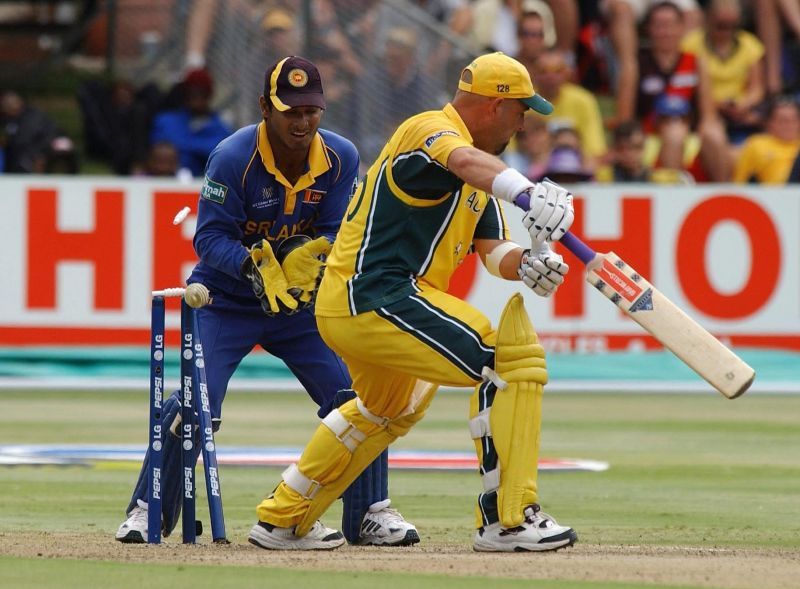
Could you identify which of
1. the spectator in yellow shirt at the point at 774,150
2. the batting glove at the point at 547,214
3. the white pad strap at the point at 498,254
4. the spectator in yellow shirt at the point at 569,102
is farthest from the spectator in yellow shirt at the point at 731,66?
the batting glove at the point at 547,214

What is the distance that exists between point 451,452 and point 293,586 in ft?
16.2

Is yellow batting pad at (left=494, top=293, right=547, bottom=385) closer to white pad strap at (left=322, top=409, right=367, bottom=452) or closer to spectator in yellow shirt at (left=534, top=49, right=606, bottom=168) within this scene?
white pad strap at (left=322, top=409, right=367, bottom=452)

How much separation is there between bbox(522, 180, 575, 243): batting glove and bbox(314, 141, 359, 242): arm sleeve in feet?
4.43

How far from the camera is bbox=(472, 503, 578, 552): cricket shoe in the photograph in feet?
20.6

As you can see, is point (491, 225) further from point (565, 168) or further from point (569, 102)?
point (569, 102)

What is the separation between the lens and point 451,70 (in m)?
15.9

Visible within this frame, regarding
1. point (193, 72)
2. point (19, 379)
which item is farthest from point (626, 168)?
point (19, 379)

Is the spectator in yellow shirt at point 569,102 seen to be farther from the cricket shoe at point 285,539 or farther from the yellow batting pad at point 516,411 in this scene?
the yellow batting pad at point 516,411

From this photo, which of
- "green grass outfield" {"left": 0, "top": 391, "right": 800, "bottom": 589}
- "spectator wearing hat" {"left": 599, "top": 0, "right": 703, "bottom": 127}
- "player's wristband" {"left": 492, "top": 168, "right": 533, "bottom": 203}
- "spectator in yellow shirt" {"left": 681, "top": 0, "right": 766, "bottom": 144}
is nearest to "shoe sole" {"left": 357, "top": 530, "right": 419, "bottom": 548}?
"green grass outfield" {"left": 0, "top": 391, "right": 800, "bottom": 589}

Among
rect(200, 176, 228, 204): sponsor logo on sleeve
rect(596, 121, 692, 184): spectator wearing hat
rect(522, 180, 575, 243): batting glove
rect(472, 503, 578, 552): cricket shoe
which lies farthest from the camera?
rect(596, 121, 692, 184): spectator wearing hat

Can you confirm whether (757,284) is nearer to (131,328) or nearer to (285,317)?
(131,328)

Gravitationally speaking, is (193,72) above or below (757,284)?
above

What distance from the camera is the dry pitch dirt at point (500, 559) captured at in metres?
5.59

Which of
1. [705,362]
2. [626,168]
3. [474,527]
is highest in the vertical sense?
[626,168]
